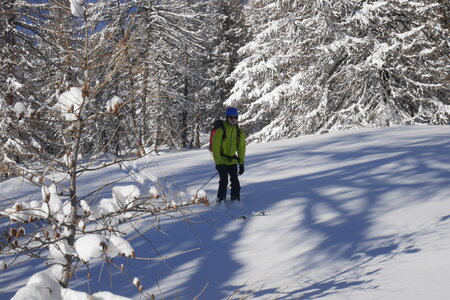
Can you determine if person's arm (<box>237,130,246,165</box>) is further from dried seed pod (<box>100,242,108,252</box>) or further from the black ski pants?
→ dried seed pod (<box>100,242,108,252</box>)

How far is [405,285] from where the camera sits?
366cm

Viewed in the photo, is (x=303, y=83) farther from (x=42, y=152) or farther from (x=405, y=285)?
(x=42, y=152)

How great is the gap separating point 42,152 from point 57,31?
73cm

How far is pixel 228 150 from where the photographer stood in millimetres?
7121

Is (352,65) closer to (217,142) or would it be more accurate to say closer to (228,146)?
(228,146)

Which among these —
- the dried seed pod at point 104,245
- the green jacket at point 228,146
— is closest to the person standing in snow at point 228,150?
the green jacket at point 228,146

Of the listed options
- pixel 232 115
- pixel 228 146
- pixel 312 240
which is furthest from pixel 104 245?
pixel 228 146

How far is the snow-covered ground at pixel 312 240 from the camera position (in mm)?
4012

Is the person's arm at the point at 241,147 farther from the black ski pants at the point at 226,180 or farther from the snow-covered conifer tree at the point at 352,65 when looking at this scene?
the snow-covered conifer tree at the point at 352,65

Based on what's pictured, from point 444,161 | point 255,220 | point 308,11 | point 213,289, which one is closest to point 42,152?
point 213,289

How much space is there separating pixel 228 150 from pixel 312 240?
250 centimetres

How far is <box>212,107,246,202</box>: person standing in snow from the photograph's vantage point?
7.00m

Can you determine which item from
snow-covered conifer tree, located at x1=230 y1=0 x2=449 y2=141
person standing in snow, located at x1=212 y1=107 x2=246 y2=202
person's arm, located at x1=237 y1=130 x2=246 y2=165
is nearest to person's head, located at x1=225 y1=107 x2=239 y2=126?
person standing in snow, located at x1=212 y1=107 x2=246 y2=202

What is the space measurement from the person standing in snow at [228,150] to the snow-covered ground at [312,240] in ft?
1.33
